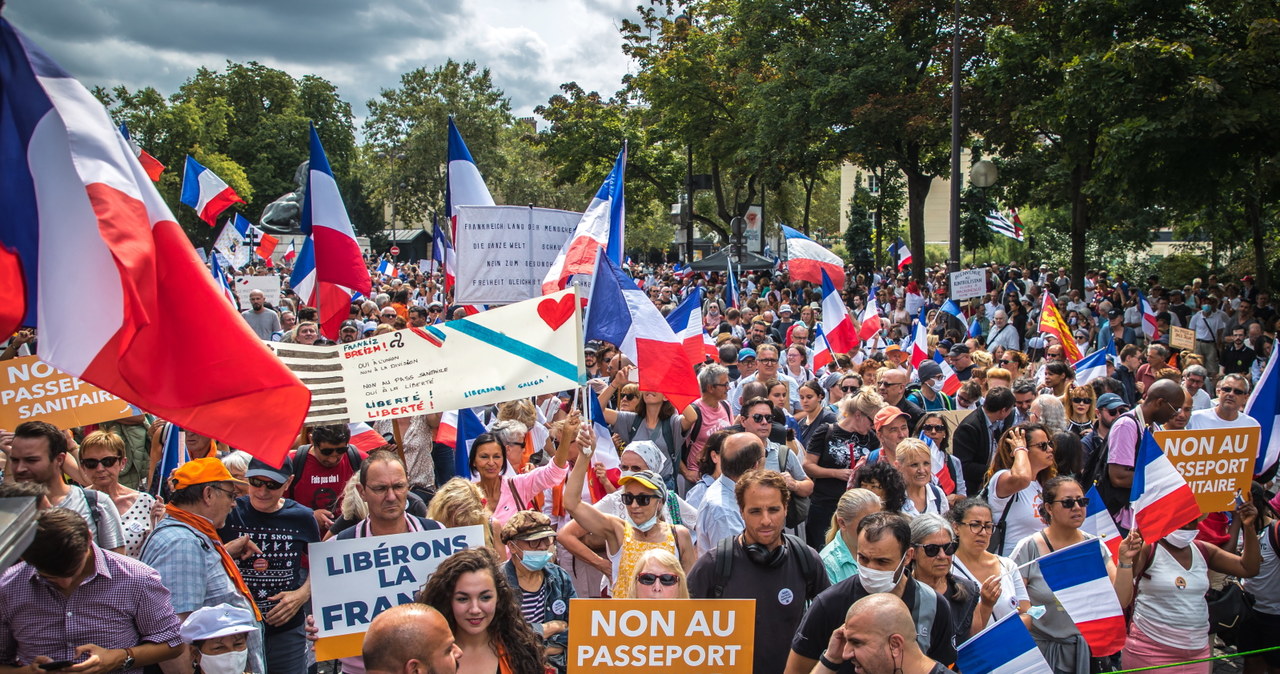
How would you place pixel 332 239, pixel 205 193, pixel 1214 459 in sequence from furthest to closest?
pixel 205 193 → pixel 332 239 → pixel 1214 459

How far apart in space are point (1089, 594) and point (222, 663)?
3.83 meters

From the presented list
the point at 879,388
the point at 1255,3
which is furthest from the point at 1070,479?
the point at 1255,3

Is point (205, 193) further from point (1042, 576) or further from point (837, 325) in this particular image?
point (1042, 576)

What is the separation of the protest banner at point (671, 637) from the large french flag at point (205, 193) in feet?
58.3

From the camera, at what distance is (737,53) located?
34812mm

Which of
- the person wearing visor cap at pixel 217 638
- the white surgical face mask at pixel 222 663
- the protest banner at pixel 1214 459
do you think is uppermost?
the protest banner at pixel 1214 459

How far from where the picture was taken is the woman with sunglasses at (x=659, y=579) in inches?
179

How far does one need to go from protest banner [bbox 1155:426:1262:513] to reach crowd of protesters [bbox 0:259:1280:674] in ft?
0.61

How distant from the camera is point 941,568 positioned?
472cm

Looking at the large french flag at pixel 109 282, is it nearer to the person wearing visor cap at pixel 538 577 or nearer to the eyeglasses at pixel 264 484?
the person wearing visor cap at pixel 538 577

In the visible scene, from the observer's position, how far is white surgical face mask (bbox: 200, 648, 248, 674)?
4.39 m

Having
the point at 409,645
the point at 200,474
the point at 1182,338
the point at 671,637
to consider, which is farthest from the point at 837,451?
the point at 1182,338

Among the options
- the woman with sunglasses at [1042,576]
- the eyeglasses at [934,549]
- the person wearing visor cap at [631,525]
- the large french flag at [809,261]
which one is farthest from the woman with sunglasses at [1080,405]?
the large french flag at [809,261]

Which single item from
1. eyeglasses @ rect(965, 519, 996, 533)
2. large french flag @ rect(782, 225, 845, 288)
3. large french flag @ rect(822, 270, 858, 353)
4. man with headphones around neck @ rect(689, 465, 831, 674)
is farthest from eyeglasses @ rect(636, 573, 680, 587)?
large french flag @ rect(782, 225, 845, 288)
